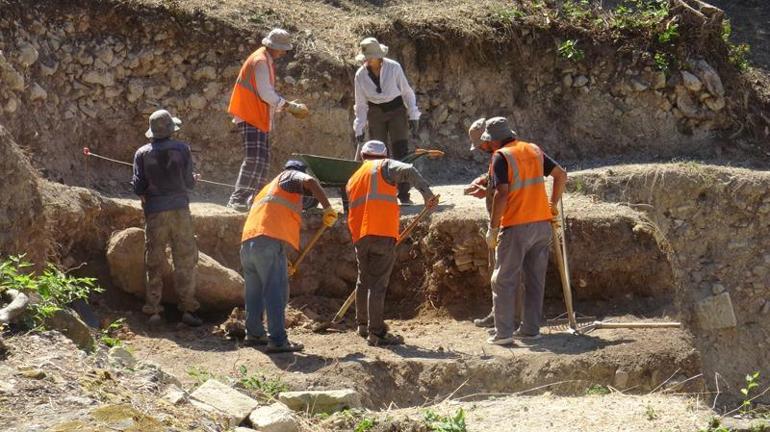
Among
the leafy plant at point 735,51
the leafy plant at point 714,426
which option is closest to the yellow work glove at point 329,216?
the leafy plant at point 714,426

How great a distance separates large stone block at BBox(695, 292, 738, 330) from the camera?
13.9m

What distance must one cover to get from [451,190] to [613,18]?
400 centimetres

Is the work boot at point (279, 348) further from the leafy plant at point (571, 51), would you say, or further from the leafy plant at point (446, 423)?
the leafy plant at point (571, 51)

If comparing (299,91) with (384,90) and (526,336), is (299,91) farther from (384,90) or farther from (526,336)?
(526,336)

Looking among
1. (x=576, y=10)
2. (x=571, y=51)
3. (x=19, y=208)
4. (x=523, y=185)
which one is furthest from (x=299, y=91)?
(x=19, y=208)

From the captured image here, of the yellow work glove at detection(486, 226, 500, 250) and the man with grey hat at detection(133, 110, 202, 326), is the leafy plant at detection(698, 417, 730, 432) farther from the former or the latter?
the man with grey hat at detection(133, 110, 202, 326)

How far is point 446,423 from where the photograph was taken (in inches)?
342

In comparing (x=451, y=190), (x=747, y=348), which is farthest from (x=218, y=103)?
(x=747, y=348)

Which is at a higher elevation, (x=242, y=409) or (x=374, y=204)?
(x=374, y=204)

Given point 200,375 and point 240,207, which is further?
point 240,207

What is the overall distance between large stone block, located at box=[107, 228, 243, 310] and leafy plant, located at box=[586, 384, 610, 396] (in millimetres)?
3446

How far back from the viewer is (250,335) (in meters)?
10.7

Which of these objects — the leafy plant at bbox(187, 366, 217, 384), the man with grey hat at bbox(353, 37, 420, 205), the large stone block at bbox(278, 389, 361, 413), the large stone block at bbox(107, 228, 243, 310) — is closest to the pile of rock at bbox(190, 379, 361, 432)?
the large stone block at bbox(278, 389, 361, 413)

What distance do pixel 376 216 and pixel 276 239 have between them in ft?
2.87
